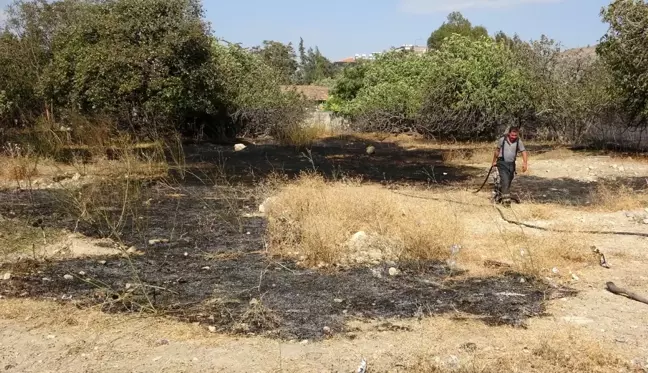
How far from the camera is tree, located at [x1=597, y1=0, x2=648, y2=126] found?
50.0ft

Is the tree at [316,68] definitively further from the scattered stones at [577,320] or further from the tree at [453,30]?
the scattered stones at [577,320]

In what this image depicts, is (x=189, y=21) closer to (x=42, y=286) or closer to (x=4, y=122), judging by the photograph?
(x=4, y=122)

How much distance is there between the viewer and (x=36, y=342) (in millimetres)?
4566

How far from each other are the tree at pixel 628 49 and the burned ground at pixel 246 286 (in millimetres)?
11744

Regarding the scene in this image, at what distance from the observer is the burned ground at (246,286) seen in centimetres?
513

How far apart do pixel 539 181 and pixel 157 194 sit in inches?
329

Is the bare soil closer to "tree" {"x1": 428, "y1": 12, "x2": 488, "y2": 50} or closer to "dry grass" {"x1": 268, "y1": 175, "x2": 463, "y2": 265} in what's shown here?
"dry grass" {"x1": 268, "y1": 175, "x2": 463, "y2": 265}

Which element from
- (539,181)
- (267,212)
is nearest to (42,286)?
(267,212)

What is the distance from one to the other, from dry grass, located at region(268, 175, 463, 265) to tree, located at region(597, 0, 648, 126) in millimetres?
10015

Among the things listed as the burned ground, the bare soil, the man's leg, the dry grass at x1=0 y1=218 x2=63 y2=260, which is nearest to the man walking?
the man's leg

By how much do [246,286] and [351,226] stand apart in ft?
6.38

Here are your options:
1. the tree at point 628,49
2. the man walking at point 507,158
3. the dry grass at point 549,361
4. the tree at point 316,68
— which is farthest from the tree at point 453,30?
the dry grass at point 549,361

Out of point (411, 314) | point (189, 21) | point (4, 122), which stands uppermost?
point (189, 21)

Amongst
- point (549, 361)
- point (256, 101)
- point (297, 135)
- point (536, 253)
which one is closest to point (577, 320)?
point (549, 361)
